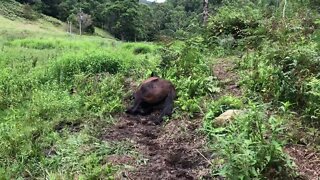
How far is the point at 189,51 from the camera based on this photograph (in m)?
7.43

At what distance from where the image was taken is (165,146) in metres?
4.49

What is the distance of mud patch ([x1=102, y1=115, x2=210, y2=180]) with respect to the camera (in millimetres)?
3730

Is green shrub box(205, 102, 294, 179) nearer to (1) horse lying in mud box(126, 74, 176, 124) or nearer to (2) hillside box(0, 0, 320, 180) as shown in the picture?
(2) hillside box(0, 0, 320, 180)

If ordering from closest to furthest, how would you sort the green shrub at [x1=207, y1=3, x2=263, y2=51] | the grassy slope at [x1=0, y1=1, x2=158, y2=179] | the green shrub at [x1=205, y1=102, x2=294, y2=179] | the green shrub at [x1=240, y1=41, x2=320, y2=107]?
1. the green shrub at [x1=205, y1=102, x2=294, y2=179]
2. the grassy slope at [x1=0, y1=1, x2=158, y2=179]
3. the green shrub at [x1=240, y1=41, x2=320, y2=107]
4. the green shrub at [x1=207, y1=3, x2=263, y2=51]

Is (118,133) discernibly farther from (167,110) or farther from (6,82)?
(6,82)

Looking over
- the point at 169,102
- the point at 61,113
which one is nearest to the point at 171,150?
the point at 169,102

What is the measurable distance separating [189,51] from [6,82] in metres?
3.92

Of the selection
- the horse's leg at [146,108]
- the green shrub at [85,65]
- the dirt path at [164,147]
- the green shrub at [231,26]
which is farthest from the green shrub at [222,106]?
the green shrub at [231,26]

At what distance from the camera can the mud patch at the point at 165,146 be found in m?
3.73

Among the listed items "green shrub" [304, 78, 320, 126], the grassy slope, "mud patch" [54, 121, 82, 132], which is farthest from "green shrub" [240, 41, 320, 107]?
"mud patch" [54, 121, 82, 132]

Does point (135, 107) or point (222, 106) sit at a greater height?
point (222, 106)

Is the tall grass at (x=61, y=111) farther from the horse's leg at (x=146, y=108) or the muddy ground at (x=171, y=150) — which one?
the horse's leg at (x=146, y=108)

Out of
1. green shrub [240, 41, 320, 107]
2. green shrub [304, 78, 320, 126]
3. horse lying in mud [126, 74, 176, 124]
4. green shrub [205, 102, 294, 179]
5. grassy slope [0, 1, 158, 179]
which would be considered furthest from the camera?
horse lying in mud [126, 74, 176, 124]

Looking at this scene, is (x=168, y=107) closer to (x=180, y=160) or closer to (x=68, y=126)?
(x=68, y=126)
